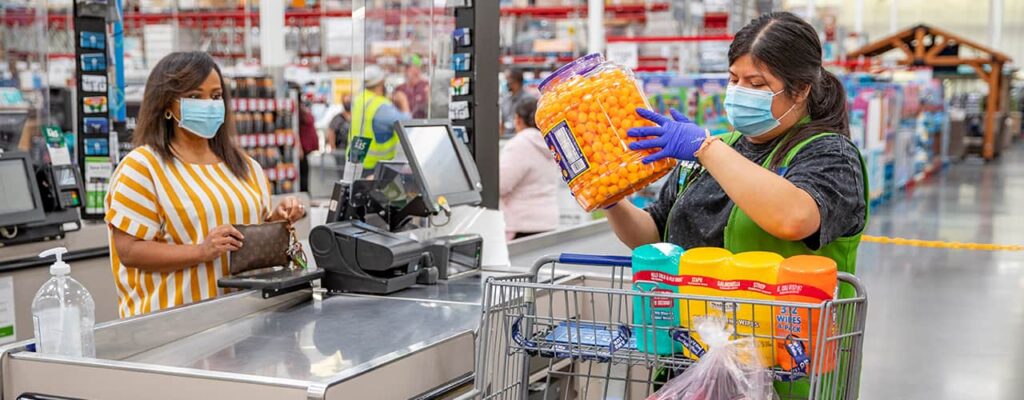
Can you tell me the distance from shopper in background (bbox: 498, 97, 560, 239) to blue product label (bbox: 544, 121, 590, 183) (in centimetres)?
405

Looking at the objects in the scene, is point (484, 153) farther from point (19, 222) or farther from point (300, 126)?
point (300, 126)

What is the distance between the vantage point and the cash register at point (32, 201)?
14.6ft

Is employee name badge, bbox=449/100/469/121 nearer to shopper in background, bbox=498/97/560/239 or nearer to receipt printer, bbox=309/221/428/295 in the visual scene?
receipt printer, bbox=309/221/428/295

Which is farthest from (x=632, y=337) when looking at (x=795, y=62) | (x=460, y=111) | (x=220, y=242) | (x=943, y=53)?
(x=943, y=53)

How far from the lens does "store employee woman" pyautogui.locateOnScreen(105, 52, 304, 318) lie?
9.24ft

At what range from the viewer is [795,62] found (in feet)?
6.61

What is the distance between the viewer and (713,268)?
1.78m

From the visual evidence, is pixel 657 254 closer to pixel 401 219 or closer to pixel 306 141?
pixel 401 219

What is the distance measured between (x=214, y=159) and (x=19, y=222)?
182 centimetres

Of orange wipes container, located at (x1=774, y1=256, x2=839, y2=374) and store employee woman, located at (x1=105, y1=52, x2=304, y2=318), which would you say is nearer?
orange wipes container, located at (x1=774, y1=256, x2=839, y2=374)

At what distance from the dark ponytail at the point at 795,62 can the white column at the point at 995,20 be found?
30.9 m

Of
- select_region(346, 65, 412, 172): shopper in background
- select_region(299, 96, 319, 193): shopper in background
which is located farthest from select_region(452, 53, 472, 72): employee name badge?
select_region(299, 96, 319, 193): shopper in background

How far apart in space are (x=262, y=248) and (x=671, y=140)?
141 cm

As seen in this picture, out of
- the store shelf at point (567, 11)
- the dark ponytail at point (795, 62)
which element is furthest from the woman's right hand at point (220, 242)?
the store shelf at point (567, 11)
